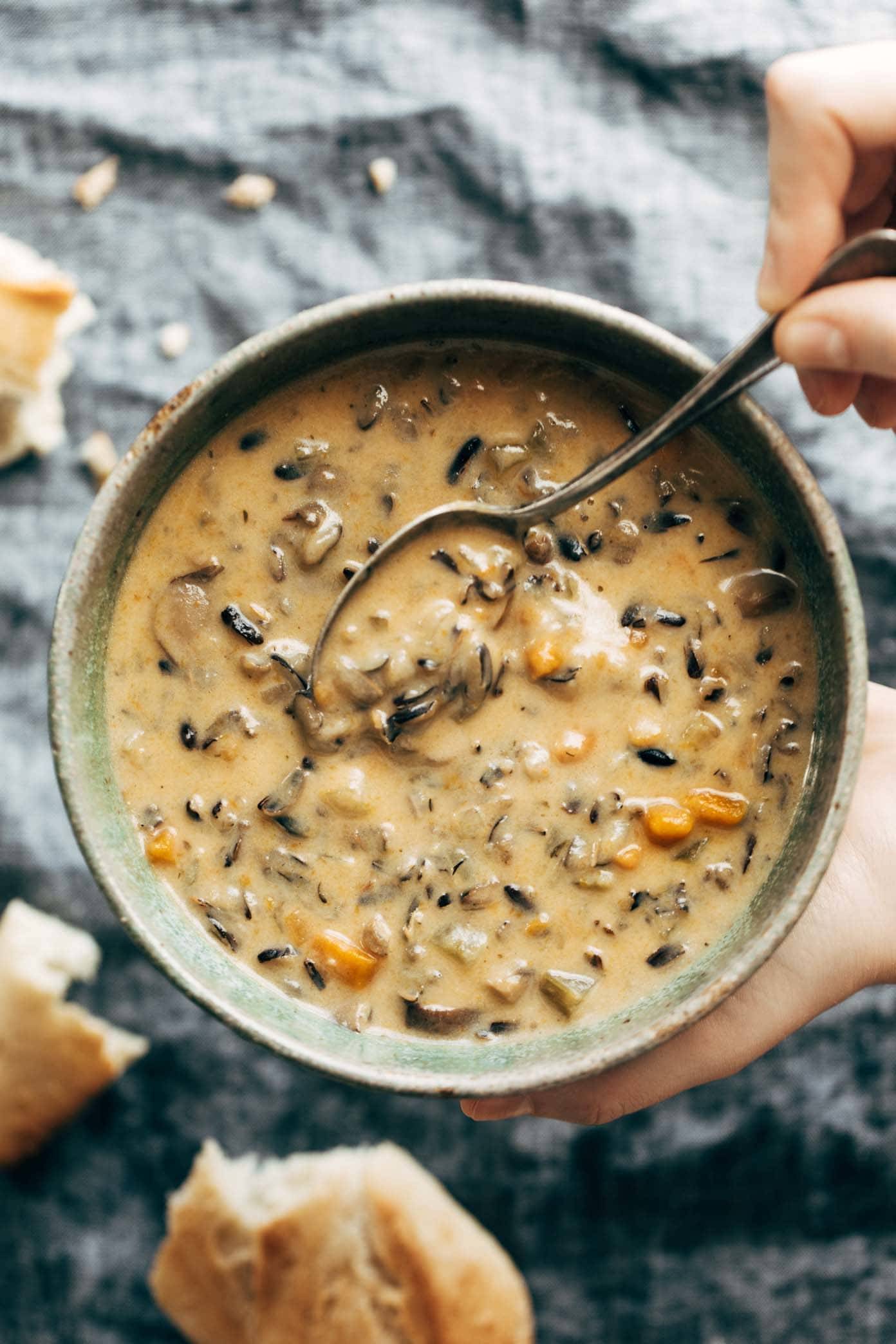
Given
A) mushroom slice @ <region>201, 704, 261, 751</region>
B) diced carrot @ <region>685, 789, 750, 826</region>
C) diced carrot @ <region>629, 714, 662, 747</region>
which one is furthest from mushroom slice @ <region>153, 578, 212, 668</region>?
diced carrot @ <region>685, 789, 750, 826</region>

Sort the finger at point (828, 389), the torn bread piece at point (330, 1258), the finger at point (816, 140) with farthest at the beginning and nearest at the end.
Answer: the torn bread piece at point (330, 1258) < the finger at point (828, 389) < the finger at point (816, 140)

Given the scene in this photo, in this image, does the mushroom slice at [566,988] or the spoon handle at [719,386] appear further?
the mushroom slice at [566,988]

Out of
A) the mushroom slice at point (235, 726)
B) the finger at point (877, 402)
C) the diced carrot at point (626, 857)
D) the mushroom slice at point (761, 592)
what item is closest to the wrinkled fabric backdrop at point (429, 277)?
the finger at point (877, 402)

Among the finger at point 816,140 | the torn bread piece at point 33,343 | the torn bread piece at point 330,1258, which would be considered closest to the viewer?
the finger at point 816,140

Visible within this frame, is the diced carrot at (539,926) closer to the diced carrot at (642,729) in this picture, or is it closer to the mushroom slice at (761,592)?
the diced carrot at (642,729)

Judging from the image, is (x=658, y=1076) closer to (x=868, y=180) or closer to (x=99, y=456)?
(x=868, y=180)

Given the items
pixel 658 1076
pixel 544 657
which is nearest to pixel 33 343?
pixel 544 657

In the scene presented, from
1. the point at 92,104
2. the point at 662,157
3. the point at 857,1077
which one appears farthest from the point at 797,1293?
the point at 92,104
